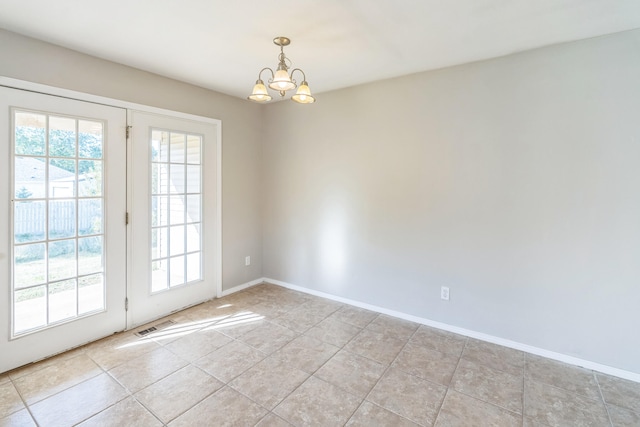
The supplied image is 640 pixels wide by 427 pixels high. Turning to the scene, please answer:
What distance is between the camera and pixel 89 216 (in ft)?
8.61

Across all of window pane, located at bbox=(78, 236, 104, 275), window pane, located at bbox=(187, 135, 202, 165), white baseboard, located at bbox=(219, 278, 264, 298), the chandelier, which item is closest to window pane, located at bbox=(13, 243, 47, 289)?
window pane, located at bbox=(78, 236, 104, 275)

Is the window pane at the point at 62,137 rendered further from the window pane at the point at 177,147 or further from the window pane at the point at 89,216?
the window pane at the point at 177,147

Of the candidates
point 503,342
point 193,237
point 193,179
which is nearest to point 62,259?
point 193,237

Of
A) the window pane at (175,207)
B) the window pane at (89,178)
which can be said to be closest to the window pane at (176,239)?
the window pane at (175,207)

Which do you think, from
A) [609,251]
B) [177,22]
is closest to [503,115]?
[609,251]

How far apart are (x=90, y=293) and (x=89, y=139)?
4.34 ft

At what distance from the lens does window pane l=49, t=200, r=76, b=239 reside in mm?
2408

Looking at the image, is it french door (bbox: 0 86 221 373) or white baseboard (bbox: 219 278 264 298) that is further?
white baseboard (bbox: 219 278 264 298)

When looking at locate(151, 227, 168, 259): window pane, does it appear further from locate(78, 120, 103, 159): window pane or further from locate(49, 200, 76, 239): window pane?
locate(78, 120, 103, 159): window pane

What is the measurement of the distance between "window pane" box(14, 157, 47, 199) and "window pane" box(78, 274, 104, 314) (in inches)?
30.6

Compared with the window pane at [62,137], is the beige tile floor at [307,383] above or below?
below

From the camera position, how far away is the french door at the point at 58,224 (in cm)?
223

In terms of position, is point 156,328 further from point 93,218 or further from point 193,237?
point 93,218

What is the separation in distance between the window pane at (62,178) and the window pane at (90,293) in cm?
74
